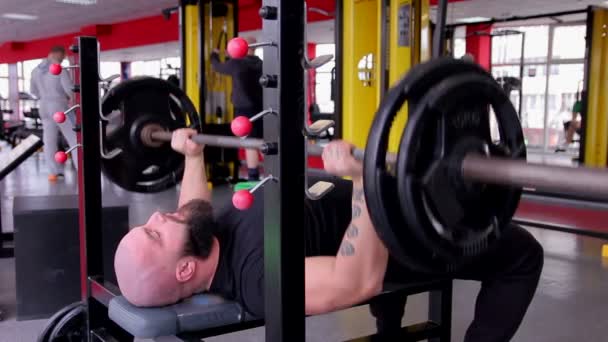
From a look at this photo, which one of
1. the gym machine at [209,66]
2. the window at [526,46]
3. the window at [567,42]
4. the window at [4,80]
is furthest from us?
the window at [4,80]

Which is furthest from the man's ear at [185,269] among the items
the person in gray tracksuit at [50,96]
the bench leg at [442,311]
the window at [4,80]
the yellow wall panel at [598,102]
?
the window at [4,80]

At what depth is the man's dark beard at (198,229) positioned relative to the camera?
1400mm

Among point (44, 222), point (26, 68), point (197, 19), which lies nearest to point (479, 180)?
point (44, 222)

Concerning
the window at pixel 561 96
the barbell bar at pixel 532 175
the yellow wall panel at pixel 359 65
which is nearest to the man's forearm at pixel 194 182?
the barbell bar at pixel 532 175

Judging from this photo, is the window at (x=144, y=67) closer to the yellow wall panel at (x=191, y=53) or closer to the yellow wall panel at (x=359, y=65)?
the yellow wall panel at (x=191, y=53)

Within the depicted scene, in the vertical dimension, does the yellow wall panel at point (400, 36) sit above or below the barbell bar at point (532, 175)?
above

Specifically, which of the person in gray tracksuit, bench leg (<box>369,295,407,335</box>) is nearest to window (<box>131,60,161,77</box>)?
the person in gray tracksuit

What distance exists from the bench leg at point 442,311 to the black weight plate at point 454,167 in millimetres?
737

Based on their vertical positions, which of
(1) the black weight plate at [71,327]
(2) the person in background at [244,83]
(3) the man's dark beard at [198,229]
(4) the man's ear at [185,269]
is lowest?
(1) the black weight plate at [71,327]

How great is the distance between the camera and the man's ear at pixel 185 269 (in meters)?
1.38

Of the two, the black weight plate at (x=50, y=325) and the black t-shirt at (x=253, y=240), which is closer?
the black t-shirt at (x=253, y=240)

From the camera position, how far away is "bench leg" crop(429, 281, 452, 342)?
5.73 ft

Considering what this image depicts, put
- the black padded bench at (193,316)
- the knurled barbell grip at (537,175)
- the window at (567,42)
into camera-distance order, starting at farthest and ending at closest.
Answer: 1. the window at (567,42)
2. the black padded bench at (193,316)
3. the knurled barbell grip at (537,175)

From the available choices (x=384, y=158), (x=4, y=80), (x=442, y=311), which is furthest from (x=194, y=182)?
(x=4, y=80)
